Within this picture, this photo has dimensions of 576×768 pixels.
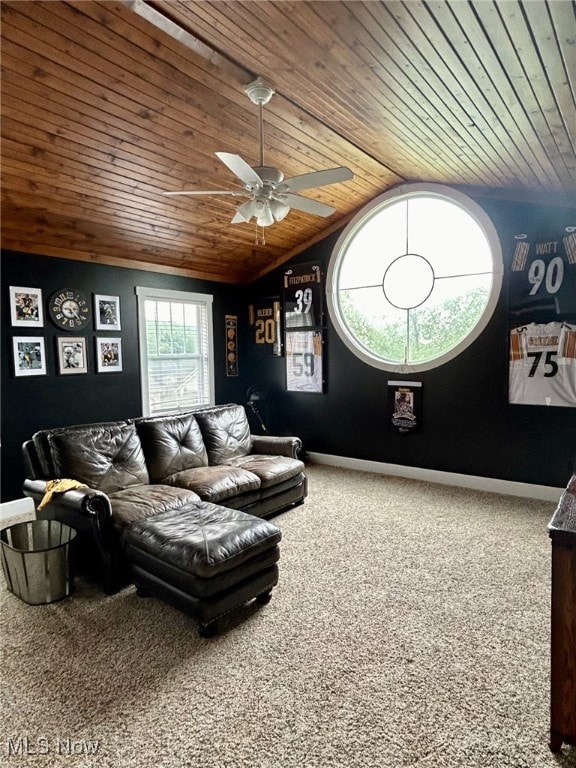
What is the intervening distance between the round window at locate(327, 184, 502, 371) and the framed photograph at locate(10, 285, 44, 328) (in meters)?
3.38

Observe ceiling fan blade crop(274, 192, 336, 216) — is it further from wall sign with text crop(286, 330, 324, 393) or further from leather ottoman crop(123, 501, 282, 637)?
wall sign with text crop(286, 330, 324, 393)

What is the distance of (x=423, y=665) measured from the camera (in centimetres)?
205

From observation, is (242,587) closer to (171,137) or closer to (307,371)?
(171,137)

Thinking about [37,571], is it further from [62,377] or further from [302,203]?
[302,203]

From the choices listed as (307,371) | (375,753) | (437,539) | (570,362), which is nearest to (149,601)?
(375,753)

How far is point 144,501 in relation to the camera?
304 centimetres

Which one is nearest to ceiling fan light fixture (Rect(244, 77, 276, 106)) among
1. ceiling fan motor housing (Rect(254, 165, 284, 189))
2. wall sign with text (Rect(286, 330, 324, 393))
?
ceiling fan motor housing (Rect(254, 165, 284, 189))

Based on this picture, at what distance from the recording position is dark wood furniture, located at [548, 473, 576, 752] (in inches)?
61.2

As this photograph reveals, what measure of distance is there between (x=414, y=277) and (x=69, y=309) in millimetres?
3890

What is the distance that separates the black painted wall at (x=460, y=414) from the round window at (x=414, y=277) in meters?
0.15

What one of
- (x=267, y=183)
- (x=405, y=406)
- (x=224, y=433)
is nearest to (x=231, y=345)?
(x=224, y=433)

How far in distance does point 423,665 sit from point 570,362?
3.30 meters

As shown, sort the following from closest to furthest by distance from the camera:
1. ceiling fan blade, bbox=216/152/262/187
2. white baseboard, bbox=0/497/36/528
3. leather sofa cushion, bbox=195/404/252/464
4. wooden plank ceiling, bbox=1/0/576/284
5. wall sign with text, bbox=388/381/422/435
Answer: wooden plank ceiling, bbox=1/0/576/284 < ceiling fan blade, bbox=216/152/262/187 < white baseboard, bbox=0/497/36/528 < leather sofa cushion, bbox=195/404/252/464 < wall sign with text, bbox=388/381/422/435

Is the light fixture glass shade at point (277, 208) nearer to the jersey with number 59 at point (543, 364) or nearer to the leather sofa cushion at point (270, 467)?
→ the leather sofa cushion at point (270, 467)
